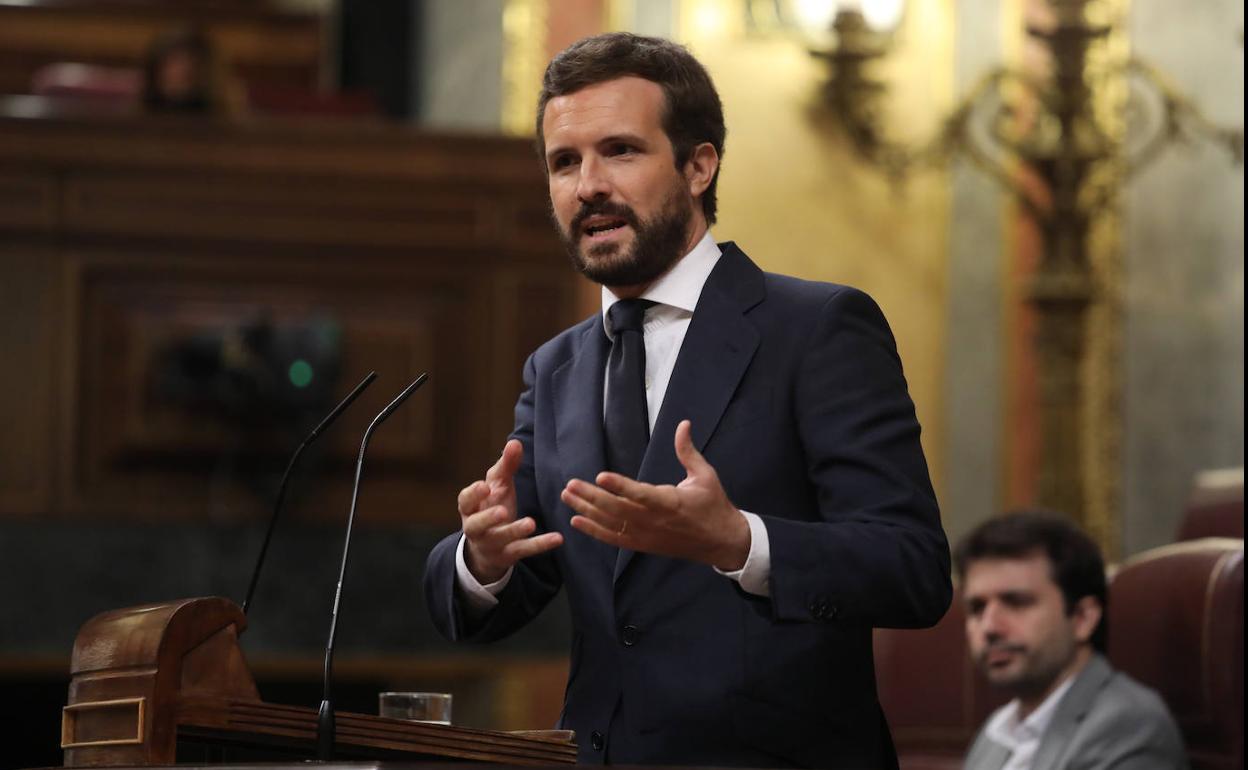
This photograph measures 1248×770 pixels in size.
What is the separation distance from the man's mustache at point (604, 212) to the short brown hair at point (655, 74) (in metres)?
0.10

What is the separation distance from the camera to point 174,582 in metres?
5.25

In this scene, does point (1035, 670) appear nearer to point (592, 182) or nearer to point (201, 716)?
point (592, 182)

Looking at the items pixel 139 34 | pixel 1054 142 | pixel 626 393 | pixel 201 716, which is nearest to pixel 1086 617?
pixel 626 393

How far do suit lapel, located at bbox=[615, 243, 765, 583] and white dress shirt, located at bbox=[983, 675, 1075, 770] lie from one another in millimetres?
1838

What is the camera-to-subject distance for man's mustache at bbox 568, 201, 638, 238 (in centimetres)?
211

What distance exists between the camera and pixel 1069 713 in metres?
3.64

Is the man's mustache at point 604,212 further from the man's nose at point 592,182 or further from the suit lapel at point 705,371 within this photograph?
the suit lapel at point 705,371

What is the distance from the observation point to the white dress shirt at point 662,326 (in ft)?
6.96

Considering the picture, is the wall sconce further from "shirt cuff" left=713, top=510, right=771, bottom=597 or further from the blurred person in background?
"shirt cuff" left=713, top=510, right=771, bottom=597

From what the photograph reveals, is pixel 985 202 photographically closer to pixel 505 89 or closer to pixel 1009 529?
pixel 505 89

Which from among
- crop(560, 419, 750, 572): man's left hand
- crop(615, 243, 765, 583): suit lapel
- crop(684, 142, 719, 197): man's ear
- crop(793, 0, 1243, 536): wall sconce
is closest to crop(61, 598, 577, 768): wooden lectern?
crop(560, 419, 750, 572): man's left hand

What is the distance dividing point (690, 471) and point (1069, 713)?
2084 mm

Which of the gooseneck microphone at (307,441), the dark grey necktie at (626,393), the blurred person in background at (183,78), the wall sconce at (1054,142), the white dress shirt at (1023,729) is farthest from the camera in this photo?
the wall sconce at (1054,142)

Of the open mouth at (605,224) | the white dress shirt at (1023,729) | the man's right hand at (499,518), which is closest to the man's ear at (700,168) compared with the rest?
the open mouth at (605,224)
